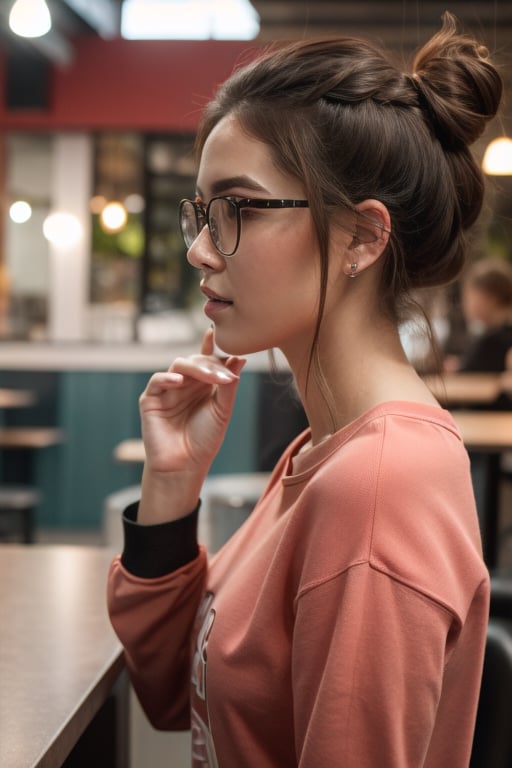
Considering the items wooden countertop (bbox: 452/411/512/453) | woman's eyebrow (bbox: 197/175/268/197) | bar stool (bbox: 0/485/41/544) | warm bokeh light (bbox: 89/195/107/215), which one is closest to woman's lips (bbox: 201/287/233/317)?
woman's eyebrow (bbox: 197/175/268/197)

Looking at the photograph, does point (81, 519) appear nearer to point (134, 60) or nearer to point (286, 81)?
point (134, 60)

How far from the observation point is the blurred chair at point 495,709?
1.00 metres

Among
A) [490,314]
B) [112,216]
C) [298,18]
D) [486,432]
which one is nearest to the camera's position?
[486,432]

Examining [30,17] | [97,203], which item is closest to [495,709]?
[30,17]

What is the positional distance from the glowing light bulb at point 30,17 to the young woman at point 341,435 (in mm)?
3923

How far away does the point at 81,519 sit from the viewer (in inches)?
269

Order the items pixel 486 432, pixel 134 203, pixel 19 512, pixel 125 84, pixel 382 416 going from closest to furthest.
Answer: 1. pixel 382 416
2. pixel 486 432
3. pixel 19 512
4. pixel 125 84
5. pixel 134 203

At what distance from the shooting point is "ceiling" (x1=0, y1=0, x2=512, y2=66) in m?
6.18

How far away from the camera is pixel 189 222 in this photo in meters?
1.10

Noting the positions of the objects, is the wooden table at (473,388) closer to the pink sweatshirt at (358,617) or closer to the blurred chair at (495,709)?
the blurred chair at (495,709)

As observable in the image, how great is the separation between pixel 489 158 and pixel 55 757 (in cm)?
511

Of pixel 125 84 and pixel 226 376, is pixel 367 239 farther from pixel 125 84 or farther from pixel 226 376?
pixel 125 84

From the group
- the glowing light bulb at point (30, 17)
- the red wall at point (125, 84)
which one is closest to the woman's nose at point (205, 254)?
the glowing light bulb at point (30, 17)

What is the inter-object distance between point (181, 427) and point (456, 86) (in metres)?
0.55
